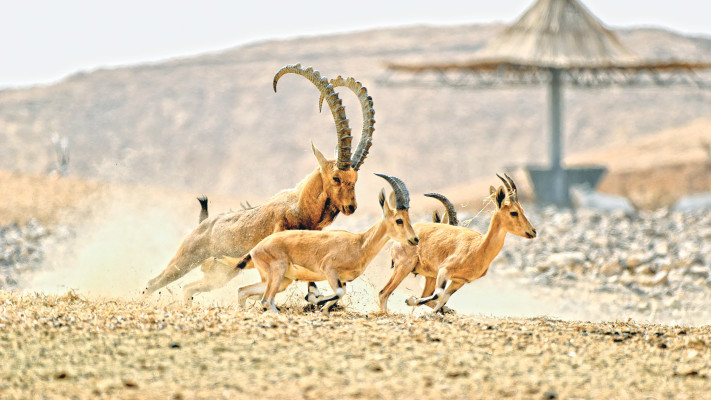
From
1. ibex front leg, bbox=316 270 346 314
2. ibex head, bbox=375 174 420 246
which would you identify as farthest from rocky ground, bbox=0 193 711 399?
ibex head, bbox=375 174 420 246

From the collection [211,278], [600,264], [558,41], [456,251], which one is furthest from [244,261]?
[558,41]

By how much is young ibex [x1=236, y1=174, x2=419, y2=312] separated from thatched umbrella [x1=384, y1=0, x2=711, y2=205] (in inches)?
922

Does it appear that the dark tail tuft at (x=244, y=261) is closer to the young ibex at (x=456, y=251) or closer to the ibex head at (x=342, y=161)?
the ibex head at (x=342, y=161)

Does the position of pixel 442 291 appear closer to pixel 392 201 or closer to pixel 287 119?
pixel 392 201

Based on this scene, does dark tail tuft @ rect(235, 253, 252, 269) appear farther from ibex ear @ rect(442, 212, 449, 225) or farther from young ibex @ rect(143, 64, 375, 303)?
ibex ear @ rect(442, 212, 449, 225)

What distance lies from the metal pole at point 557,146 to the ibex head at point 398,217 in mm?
25326

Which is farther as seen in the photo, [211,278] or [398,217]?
[211,278]

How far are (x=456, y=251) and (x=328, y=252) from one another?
1.42 m

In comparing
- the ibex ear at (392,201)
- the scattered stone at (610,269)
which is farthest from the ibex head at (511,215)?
the scattered stone at (610,269)

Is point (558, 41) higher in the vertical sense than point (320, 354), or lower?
higher

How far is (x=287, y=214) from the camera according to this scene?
11539 mm

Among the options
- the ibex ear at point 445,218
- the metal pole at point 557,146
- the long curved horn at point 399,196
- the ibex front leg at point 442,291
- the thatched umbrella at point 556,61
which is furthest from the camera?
the metal pole at point 557,146

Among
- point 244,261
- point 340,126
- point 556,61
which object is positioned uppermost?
point 556,61

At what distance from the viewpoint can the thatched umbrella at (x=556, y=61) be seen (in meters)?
34.2
